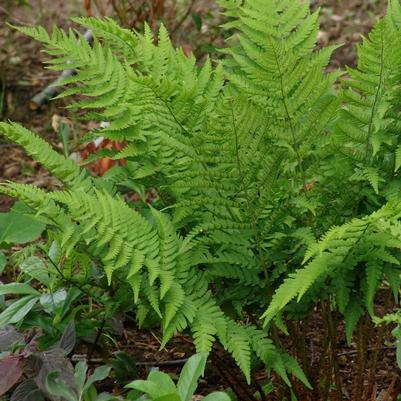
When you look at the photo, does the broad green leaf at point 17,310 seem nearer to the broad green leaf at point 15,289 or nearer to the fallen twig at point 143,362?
the broad green leaf at point 15,289

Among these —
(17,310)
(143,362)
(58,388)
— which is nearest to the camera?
(58,388)

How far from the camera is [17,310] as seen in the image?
209cm

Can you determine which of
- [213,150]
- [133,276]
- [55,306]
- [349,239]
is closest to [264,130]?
[213,150]

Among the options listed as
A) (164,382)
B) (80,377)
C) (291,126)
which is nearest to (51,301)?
(80,377)

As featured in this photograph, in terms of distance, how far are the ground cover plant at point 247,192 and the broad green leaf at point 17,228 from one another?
354mm

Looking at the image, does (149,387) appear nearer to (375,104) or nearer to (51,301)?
(51,301)

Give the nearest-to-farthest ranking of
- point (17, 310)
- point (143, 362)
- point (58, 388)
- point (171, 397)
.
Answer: point (171, 397)
point (58, 388)
point (17, 310)
point (143, 362)

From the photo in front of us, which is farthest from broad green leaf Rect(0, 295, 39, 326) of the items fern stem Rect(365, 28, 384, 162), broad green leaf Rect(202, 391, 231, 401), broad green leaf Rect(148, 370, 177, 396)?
fern stem Rect(365, 28, 384, 162)

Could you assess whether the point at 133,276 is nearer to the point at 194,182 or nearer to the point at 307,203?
the point at 194,182

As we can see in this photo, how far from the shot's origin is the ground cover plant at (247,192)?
179 cm

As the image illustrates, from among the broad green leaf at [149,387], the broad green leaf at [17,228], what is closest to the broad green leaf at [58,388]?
the broad green leaf at [149,387]

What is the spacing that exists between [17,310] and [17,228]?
16.2 inches

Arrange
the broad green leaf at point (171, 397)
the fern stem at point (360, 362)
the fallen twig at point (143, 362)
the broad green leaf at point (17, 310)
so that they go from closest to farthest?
the broad green leaf at point (171, 397) → the fern stem at point (360, 362) → the broad green leaf at point (17, 310) → the fallen twig at point (143, 362)

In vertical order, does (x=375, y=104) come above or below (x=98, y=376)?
above
